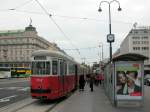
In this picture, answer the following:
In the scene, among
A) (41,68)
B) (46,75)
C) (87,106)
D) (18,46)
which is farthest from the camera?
(18,46)

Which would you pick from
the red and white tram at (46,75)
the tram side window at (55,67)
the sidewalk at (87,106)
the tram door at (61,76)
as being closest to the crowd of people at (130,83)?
the sidewalk at (87,106)

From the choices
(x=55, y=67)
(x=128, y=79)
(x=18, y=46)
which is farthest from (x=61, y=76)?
(x=18, y=46)

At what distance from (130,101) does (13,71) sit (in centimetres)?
8258

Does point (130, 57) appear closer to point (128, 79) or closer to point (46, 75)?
point (128, 79)

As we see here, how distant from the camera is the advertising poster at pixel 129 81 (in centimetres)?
1914

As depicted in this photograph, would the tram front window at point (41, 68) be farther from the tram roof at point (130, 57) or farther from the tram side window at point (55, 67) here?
the tram roof at point (130, 57)

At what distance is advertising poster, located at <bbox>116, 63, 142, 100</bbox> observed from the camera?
19141 millimetres

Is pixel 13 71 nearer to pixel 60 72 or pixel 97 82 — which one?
pixel 97 82

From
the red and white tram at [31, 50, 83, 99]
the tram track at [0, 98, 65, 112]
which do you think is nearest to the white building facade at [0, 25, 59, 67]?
the red and white tram at [31, 50, 83, 99]

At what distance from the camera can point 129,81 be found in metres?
19.2

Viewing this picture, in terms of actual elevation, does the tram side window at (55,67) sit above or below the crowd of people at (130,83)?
above

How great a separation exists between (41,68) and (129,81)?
5193 millimetres

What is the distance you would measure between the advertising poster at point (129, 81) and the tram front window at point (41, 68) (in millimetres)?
4312

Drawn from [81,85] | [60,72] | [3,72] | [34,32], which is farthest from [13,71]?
[60,72]
